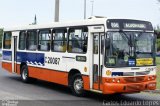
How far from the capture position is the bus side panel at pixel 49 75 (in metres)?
16.1

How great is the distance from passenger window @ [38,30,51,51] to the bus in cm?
11

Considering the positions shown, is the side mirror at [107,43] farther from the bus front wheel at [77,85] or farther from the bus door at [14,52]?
the bus door at [14,52]

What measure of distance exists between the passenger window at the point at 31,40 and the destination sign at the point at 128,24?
19.8 feet

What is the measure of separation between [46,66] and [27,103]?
4722 mm

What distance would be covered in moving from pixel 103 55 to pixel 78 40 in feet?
6.28

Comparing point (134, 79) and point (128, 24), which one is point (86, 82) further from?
point (128, 24)

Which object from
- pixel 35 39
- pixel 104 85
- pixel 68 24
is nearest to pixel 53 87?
pixel 35 39

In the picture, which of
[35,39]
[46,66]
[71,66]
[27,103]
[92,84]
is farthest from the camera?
[35,39]

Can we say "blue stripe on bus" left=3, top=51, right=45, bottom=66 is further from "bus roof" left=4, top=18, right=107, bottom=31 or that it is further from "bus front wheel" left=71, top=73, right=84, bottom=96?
"bus front wheel" left=71, top=73, right=84, bottom=96

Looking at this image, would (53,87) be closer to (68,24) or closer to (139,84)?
(68,24)

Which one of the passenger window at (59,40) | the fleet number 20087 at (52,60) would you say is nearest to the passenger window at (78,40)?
the passenger window at (59,40)

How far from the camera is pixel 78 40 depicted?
598 inches

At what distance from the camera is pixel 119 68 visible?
13469mm

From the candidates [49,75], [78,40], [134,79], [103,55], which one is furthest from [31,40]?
[134,79]
